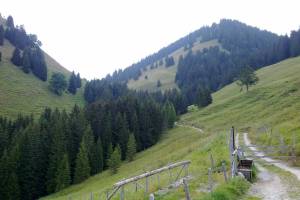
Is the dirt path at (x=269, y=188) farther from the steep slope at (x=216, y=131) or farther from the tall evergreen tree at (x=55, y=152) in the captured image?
the tall evergreen tree at (x=55, y=152)

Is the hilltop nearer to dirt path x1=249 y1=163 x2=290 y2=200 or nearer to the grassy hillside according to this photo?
the grassy hillside

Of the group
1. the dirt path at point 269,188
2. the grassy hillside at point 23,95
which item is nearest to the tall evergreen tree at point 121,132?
the grassy hillside at point 23,95

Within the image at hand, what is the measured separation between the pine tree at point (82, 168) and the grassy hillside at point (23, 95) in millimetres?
83702

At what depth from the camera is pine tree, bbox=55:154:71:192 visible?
76.9 m

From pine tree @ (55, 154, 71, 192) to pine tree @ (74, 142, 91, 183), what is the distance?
7.08 feet

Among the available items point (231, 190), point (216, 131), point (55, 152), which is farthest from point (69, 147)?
point (231, 190)

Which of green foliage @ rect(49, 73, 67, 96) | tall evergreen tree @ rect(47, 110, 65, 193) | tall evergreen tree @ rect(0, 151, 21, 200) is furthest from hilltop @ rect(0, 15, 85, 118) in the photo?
tall evergreen tree @ rect(0, 151, 21, 200)

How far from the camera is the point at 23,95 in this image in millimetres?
174125

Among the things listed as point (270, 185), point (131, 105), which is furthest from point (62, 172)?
point (270, 185)

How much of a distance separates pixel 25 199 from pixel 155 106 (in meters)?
57.7

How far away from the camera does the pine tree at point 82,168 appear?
260ft

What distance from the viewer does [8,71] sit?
188 metres

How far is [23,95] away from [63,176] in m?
108

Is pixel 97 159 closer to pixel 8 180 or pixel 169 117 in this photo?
pixel 8 180
